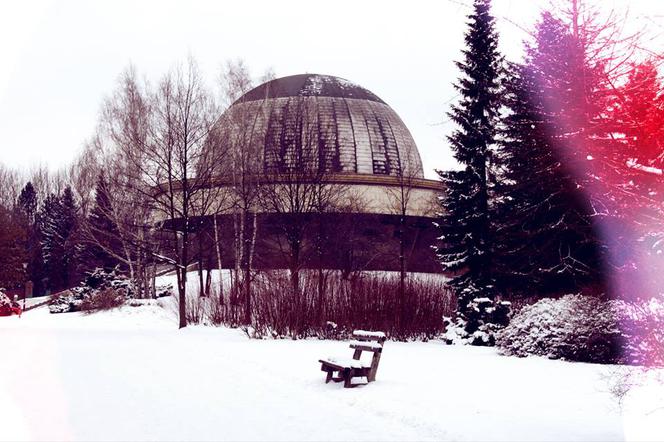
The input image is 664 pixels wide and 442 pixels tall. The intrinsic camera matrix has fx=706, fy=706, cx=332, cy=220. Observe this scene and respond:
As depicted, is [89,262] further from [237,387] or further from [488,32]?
[237,387]

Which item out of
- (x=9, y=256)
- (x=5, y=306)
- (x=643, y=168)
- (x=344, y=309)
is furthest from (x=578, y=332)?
(x=9, y=256)

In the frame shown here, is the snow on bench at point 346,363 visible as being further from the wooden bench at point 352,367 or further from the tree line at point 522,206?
the tree line at point 522,206

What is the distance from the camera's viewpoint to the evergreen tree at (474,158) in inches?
920

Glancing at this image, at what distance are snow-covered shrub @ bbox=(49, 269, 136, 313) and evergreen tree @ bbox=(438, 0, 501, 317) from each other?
19.9 meters

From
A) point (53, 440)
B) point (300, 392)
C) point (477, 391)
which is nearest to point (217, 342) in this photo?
point (300, 392)

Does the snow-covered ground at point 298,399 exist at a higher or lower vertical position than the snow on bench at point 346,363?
lower

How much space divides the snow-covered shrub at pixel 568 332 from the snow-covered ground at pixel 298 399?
60 centimetres

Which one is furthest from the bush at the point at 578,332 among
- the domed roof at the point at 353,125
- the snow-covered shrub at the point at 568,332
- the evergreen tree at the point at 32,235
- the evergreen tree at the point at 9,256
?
the evergreen tree at the point at 32,235

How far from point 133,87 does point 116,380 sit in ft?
83.8

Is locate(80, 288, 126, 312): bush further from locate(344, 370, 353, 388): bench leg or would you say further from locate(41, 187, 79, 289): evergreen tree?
locate(344, 370, 353, 388): bench leg

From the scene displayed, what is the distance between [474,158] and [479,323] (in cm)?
572

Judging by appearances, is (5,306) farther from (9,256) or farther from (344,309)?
(344,309)

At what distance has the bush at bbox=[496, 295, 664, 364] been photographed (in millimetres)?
13633

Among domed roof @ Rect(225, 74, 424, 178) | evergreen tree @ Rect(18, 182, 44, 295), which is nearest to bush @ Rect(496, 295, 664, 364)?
domed roof @ Rect(225, 74, 424, 178)
